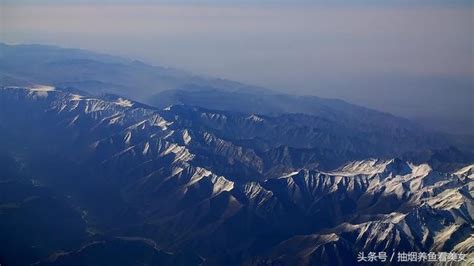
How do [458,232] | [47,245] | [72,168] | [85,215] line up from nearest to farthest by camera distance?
[458,232], [47,245], [85,215], [72,168]

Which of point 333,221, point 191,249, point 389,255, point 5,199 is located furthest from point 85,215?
point 389,255

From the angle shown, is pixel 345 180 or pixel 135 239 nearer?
pixel 135 239

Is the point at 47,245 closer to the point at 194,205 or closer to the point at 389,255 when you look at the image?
the point at 194,205

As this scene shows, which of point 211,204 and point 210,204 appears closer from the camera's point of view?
point 210,204

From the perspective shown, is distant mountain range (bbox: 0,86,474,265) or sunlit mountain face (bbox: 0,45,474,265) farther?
distant mountain range (bbox: 0,86,474,265)

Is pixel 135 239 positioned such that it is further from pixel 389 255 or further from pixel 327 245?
pixel 389 255

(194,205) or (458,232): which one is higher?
(458,232)

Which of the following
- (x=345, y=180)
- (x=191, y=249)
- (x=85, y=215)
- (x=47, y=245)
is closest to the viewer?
(x=47, y=245)

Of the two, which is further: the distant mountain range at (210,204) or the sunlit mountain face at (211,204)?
the distant mountain range at (210,204)

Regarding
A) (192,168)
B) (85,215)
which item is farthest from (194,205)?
(85,215)
